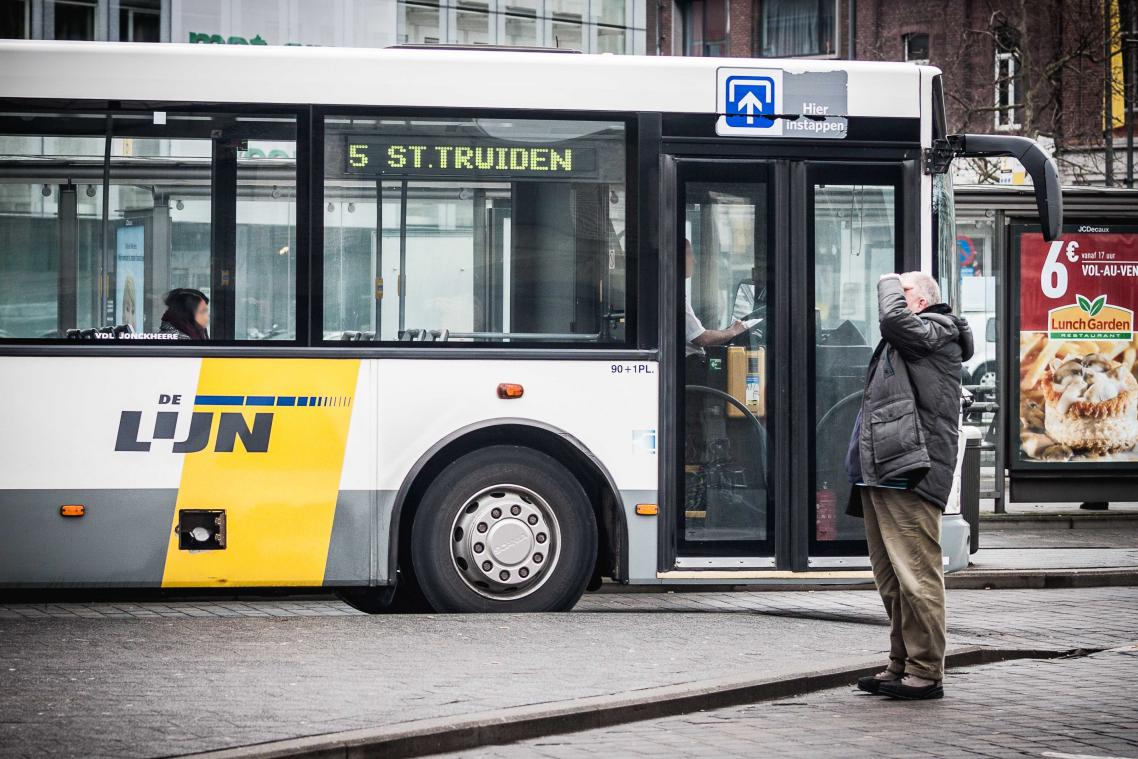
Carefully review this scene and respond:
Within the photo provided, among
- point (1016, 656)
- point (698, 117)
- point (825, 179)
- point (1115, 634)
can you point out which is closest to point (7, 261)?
point (698, 117)

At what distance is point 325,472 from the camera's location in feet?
29.9

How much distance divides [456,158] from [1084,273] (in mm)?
8528

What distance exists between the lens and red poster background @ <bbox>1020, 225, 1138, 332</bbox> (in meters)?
15.8

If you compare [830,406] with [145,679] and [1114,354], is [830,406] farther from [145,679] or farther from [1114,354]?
[1114,354]

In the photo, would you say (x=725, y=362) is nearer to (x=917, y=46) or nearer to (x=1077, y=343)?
(x=1077, y=343)

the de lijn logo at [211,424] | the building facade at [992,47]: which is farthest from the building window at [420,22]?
the de lijn logo at [211,424]

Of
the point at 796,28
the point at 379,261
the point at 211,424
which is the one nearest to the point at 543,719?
the point at 211,424

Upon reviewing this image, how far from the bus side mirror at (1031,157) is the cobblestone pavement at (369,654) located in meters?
2.38

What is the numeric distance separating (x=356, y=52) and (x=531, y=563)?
10.00 feet

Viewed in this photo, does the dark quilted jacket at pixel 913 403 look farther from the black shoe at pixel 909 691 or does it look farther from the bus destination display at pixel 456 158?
the bus destination display at pixel 456 158

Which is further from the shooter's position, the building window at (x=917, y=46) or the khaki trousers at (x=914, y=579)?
the building window at (x=917, y=46)

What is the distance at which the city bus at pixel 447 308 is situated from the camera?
902 cm

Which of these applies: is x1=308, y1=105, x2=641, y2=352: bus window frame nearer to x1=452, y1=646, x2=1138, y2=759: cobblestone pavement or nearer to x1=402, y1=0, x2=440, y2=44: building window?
x1=452, y1=646, x2=1138, y2=759: cobblestone pavement

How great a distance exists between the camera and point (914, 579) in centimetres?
742
